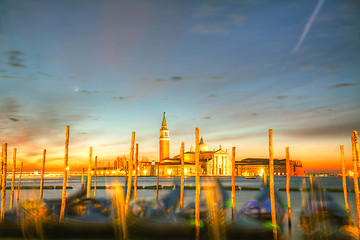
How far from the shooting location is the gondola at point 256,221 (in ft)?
39.6

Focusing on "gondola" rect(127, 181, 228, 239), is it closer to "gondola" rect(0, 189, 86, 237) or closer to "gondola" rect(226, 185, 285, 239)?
"gondola" rect(226, 185, 285, 239)

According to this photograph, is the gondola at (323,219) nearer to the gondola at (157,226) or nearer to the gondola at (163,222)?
the gondola at (163,222)

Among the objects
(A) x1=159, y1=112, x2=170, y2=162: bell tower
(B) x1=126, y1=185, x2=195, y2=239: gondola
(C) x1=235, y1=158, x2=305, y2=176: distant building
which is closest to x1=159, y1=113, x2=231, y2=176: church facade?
(A) x1=159, y1=112, x2=170, y2=162: bell tower

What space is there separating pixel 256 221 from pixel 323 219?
2605 mm

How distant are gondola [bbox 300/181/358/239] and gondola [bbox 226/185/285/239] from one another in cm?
108

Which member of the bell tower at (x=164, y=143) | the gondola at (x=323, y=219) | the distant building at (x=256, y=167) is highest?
the bell tower at (x=164, y=143)

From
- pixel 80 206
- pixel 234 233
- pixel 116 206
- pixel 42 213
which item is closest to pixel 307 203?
pixel 234 233

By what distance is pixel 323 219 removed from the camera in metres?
13.8

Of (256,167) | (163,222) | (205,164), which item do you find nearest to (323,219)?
(163,222)

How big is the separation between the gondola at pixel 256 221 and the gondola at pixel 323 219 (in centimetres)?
108

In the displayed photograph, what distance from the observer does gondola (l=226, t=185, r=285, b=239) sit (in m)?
12.1

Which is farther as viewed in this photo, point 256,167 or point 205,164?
point 256,167

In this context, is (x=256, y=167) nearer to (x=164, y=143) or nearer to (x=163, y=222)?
(x=164, y=143)

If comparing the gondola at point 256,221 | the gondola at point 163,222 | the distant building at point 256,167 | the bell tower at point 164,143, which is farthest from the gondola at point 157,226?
the distant building at point 256,167
